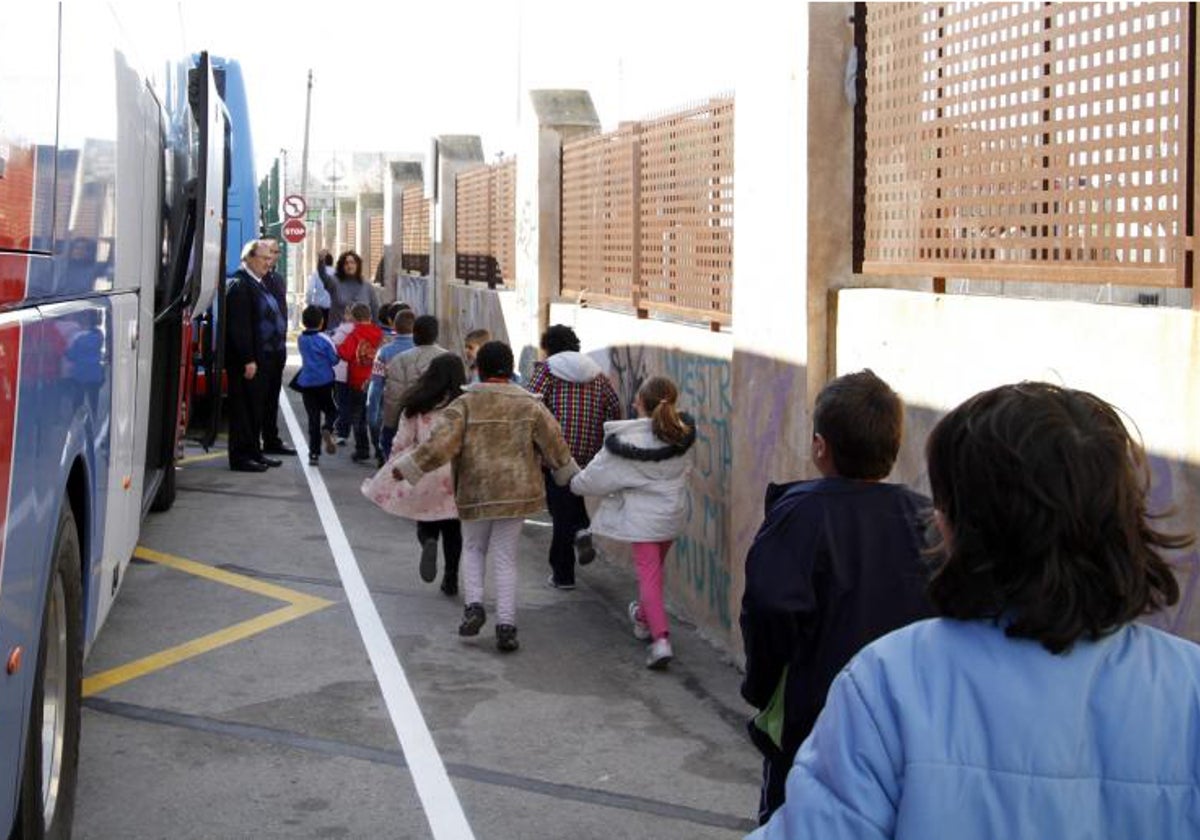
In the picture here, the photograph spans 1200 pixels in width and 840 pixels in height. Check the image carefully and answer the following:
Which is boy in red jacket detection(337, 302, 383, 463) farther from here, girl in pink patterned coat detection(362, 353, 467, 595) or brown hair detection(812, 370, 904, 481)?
brown hair detection(812, 370, 904, 481)

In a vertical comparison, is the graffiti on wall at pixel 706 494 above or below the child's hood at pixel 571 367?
below

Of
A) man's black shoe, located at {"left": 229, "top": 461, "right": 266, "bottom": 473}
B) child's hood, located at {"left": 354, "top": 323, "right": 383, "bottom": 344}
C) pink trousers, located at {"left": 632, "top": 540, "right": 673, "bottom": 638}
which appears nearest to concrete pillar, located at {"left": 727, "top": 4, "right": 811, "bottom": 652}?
pink trousers, located at {"left": 632, "top": 540, "right": 673, "bottom": 638}

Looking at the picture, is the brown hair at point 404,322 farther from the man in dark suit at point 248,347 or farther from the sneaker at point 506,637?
the sneaker at point 506,637

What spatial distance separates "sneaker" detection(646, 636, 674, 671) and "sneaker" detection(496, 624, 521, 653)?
2.23ft

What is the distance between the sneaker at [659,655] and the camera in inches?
324

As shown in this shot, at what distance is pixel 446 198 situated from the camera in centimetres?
2444

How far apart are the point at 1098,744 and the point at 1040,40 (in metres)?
4.58

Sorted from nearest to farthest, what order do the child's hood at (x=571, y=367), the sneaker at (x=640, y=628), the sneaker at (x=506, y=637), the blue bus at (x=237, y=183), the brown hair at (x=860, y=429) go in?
the brown hair at (x=860, y=429) → the sneaker at (x=506, y=637) → the sneaker at (x=640, y=628) → the child's hood at (x=571, y=367) → the blue bus at (x=237, y=183)

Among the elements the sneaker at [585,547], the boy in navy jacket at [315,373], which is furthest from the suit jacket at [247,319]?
the sneaker at [585,547]

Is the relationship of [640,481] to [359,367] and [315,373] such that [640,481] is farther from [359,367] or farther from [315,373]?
[359,367]

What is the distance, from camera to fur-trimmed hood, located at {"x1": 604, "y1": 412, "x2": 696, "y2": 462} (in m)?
8.38

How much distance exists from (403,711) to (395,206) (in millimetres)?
24010

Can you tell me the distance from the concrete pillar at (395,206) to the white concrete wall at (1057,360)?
2368 cm

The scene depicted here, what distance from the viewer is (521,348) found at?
16203 mm
